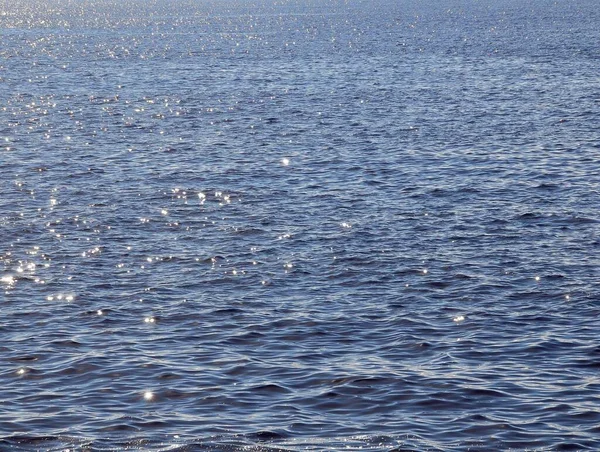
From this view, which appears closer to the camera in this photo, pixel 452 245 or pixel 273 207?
pixel 452 245

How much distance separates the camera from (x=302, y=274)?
3906 cm

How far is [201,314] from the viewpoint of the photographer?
3459cm

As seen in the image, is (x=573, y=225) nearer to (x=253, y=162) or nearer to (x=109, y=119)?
(x=253, y=162)

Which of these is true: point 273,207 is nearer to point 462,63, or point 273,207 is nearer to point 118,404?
point 118,404

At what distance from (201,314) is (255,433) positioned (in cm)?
957

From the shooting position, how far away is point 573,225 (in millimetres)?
45344

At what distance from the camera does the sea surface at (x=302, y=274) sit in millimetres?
26844

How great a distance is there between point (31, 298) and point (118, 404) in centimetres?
1017

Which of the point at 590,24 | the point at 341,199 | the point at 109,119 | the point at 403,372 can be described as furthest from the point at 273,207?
the point at 590,24

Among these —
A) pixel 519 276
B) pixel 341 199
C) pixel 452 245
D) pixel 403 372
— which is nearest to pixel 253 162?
pixel 341 199

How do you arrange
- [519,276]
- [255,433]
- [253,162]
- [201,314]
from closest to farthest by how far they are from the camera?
[255,433] < [201,314] < [519,276] < [253,162]

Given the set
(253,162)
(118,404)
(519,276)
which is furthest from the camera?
(253,162)

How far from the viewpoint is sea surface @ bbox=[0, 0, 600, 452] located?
1057 inches

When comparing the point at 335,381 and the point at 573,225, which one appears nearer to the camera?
the point at 335,381
